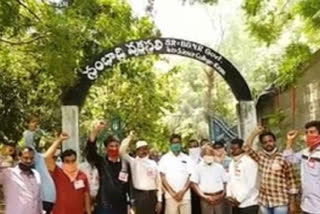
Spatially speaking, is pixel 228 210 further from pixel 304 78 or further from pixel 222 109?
pixel 222 109

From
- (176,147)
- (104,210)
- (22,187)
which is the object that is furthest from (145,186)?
(22,187)

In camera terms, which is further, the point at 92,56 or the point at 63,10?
the point at 92,56

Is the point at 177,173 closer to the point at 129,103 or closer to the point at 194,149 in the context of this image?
the point at 194,149

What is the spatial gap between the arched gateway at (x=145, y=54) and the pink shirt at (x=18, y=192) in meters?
6.19

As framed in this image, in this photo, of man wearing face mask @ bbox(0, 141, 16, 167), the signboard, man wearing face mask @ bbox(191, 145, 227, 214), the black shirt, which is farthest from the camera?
the signboard

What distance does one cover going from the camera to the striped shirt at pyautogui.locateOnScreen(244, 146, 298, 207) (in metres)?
8.64

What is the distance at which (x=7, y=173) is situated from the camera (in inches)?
299

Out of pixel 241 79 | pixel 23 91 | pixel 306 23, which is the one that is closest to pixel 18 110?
pixel 23 91

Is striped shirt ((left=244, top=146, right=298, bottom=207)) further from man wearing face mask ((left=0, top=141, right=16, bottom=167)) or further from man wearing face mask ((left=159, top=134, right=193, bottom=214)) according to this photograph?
man wearing face mask ((left=0, top=141, right=16, bottom=167))

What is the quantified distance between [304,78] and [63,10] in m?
6.96

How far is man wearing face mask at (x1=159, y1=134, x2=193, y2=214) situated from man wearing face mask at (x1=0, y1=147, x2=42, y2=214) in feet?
11.5

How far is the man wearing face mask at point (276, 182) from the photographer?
28.3 ft

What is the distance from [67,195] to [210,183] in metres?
2.79

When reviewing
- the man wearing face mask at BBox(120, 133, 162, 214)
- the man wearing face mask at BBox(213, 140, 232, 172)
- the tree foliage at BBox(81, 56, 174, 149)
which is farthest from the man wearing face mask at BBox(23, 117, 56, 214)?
the tree foliage at BBox(81, 56, 174, 149)
